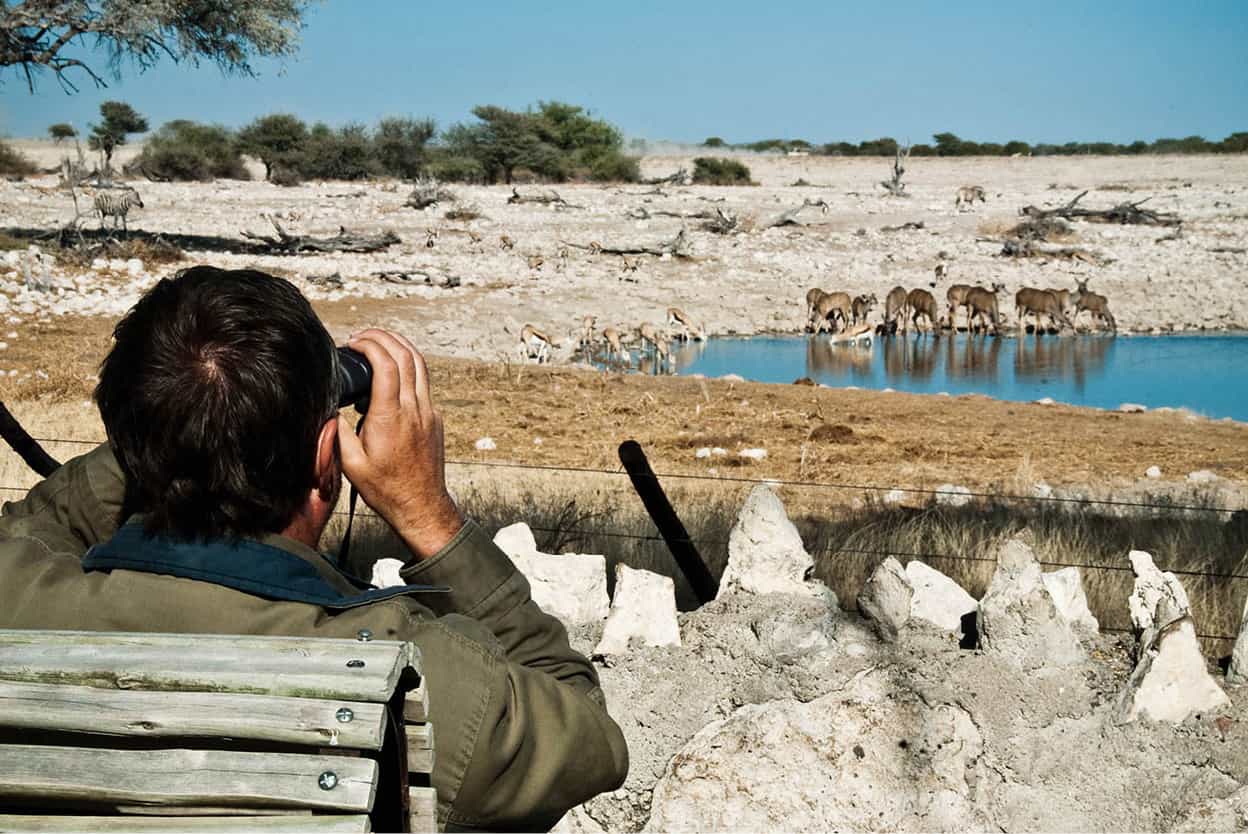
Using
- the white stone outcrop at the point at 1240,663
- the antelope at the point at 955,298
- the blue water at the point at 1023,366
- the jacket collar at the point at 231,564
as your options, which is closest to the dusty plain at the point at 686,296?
the blue water at the point at 1023,366

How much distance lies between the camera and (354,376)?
1832mm

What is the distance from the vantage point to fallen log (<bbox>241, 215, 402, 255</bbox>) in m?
24.2

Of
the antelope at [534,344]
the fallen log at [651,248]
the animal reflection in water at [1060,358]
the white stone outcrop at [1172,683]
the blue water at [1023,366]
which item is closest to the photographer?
the white stone outcrop at [1172,683]

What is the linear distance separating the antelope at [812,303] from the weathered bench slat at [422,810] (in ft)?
70.9

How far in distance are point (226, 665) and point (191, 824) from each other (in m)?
0.19

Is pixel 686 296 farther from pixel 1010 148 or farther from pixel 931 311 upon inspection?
pixel 1010 148

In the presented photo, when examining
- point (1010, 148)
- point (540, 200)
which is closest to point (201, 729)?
point (540, 200)

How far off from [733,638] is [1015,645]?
87 cm

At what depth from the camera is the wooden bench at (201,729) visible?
1.48 metres

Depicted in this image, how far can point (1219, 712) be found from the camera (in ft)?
11.8

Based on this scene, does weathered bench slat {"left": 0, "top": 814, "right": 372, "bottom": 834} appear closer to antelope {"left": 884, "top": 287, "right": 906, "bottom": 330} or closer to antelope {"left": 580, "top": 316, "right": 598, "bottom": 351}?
antelope {"left": 580, "top": 316, "right": 598, "bottom": 351}

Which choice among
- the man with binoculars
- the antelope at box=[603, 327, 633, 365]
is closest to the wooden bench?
the man with binoculars

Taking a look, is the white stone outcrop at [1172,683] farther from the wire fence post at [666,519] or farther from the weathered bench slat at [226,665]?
the weathered bench slat at [226,665]

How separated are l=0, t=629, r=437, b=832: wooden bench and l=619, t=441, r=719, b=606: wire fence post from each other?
9.02ft
